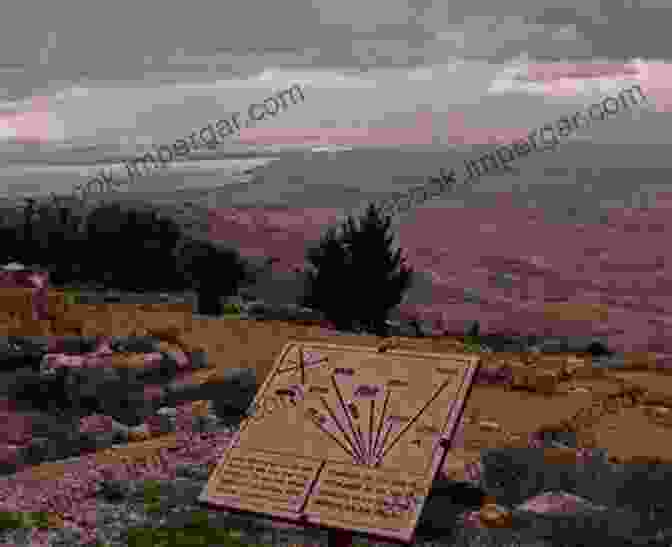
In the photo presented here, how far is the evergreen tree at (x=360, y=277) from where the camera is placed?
33.2 m

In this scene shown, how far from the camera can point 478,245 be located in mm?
48156

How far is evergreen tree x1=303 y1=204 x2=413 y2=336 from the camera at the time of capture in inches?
1305

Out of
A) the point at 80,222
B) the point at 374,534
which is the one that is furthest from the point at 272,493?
the point at 80,222

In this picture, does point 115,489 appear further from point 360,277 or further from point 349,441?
point 360,277

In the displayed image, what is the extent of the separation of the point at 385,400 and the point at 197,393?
404 inches

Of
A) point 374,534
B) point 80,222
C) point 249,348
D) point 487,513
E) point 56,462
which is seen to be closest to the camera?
point 374,534

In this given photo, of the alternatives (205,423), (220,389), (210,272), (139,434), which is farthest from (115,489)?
(210,272)

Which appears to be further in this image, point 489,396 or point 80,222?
point 80,222

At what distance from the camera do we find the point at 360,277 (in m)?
33.9

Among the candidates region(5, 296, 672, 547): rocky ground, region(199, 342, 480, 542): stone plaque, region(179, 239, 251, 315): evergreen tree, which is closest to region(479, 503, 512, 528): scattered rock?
region(5, 296, 672, 547): rocky ground

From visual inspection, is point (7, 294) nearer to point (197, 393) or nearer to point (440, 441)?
point (197, 393)

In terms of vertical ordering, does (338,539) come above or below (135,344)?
below

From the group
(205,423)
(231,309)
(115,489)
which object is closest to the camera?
(115,489)

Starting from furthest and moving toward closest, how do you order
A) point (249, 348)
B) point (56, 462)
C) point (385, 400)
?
point (249, 348) < point (56, 462) < point (385, 400)
